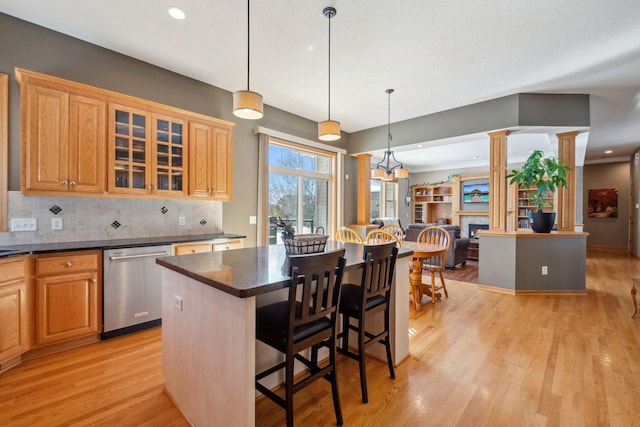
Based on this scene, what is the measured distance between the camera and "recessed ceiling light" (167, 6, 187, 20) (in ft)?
7.83

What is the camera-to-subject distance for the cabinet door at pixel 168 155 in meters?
3.13

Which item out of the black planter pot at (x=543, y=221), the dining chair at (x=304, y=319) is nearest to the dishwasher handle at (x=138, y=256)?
the dining chair at (x=304, y=319)

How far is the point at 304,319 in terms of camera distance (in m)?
1.46

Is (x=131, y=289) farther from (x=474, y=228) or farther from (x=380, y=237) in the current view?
(x=474, y=228)

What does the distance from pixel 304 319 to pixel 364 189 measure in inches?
190

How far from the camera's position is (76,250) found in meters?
2.47

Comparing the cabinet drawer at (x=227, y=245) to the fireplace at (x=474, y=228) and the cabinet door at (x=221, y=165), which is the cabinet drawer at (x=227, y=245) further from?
the fireplace at (x=474, y=228)

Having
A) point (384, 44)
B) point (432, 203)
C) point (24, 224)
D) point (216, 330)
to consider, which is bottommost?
point (216, 330)

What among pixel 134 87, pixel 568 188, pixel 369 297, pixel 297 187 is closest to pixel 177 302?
pixel 369 297

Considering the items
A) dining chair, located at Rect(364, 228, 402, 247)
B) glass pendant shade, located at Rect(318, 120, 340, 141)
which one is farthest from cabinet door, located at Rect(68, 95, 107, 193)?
dining chair, located at Rect(364, 228, 402, 247)

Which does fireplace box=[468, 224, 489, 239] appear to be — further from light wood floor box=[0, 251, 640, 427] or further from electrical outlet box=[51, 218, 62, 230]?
electrical outlet box=[51, 218, 62, 230]

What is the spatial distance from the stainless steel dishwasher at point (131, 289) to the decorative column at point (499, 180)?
178 inches

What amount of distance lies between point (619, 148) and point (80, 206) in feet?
35.7

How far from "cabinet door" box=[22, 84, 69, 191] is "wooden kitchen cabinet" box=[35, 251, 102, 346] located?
68 centimetres
